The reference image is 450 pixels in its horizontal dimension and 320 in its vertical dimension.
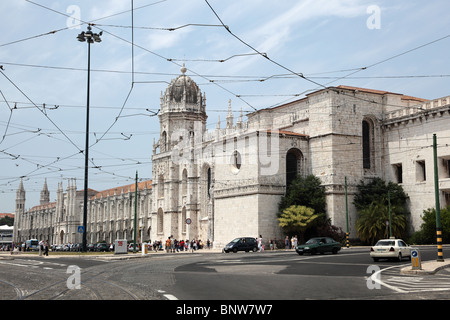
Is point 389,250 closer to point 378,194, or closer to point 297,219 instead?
point 297,219

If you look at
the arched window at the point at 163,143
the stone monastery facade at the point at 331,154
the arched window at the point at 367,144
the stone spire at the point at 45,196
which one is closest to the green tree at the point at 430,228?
the stone monastery facade at the point at 331,154

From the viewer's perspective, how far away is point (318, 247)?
3127 cm

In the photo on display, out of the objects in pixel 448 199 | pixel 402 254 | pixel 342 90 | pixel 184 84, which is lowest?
pixel 402 254

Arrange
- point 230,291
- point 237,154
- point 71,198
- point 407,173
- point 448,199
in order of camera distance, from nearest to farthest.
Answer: point 230,291, point 448,199, point 407,173, point 237,154, point 71,198

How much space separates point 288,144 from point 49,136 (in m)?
23.5

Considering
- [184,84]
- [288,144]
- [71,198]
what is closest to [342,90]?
[288,144]

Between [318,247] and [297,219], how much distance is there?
498 inches

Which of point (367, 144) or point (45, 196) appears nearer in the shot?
point (367, 144)

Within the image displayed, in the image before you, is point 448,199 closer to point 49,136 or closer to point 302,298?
point 49,136

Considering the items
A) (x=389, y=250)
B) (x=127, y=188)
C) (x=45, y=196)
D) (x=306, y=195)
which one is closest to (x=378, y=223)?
(x=306, y=195)

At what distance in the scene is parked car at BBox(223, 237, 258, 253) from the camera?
39531 mm

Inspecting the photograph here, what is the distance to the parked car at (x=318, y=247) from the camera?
31.0 metres

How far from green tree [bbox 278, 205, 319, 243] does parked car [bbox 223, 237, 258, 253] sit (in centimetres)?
508
